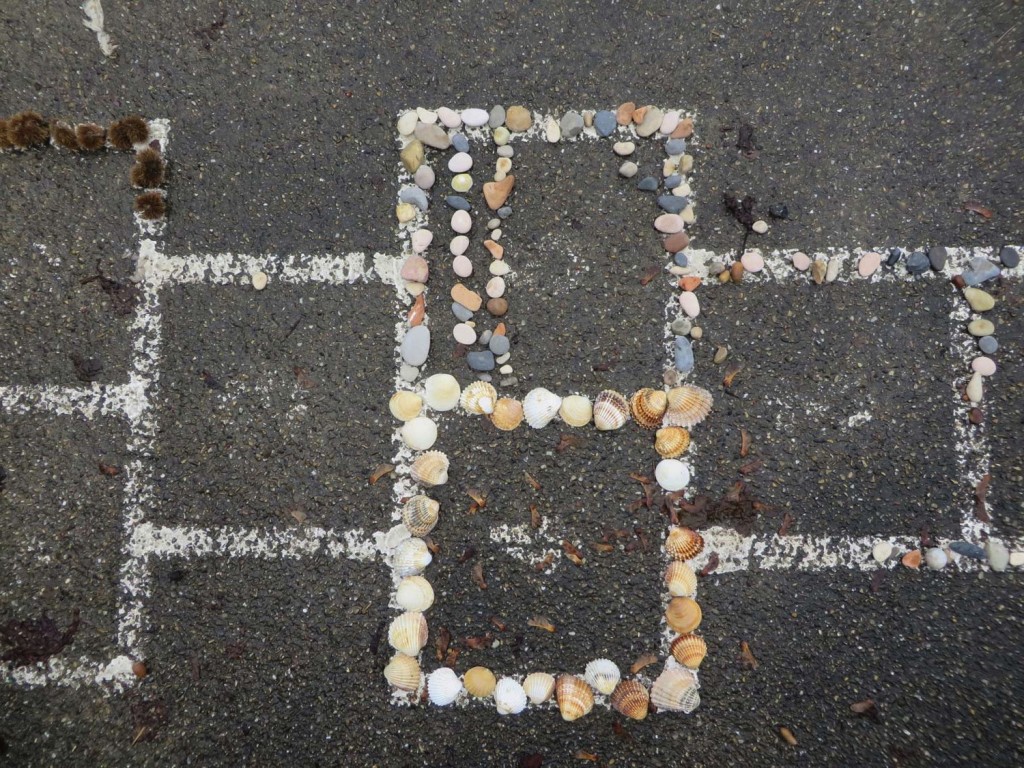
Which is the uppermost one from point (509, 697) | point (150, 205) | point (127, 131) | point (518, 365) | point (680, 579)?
point (127, 131)

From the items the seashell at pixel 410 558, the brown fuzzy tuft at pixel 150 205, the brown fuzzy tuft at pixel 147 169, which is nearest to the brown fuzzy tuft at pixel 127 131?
the brown fuzzy tuft at pixel 147 169

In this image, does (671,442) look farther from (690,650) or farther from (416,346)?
(416,346)

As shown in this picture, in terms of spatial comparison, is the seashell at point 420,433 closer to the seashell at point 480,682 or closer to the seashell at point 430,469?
the seashell at point 430,469

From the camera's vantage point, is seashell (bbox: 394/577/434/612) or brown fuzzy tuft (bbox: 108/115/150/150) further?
brown fuzzy tuft (bbox: 108/115/150/150)

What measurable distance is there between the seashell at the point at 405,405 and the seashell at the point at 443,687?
87 cm

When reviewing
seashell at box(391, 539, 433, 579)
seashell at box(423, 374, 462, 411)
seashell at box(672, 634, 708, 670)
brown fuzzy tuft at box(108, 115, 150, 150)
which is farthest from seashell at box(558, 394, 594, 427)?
brown fuzzy tuft at box(108, 115, 150, 150)

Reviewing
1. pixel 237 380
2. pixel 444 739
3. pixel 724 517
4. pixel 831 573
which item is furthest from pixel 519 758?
pixel 237 380

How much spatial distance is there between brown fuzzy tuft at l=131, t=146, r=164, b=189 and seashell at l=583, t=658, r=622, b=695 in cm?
227

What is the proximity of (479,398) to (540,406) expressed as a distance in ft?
0.70

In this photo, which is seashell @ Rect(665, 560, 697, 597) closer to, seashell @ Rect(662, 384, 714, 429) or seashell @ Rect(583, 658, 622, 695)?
seashell @ Rect(583, 658, 622, 695)

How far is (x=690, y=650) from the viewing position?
1.85m

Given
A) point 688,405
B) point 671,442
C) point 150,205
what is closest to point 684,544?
point 671,442

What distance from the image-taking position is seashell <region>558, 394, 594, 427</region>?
6.26 feet

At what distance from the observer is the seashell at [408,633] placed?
6.08ft
